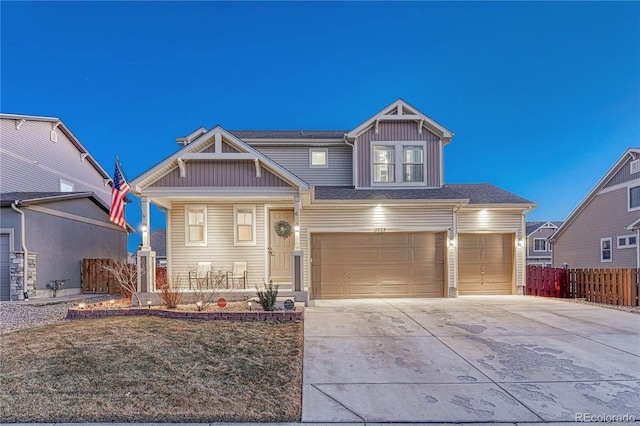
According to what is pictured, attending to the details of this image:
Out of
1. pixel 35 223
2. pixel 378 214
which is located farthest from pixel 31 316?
pixel 378 214

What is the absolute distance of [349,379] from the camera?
15.7 feet

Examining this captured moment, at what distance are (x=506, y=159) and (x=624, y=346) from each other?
148754mm

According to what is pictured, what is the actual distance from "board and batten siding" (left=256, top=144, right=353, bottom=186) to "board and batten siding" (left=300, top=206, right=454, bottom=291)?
189 cm

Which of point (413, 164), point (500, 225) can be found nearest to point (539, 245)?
point (500, 225)

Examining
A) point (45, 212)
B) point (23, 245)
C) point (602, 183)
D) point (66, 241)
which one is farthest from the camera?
point (602, 183)

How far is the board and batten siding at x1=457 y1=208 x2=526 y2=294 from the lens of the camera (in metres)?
12.8

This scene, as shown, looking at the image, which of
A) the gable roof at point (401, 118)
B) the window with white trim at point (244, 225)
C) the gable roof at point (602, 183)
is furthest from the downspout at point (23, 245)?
the gable roof at point (602, 183)

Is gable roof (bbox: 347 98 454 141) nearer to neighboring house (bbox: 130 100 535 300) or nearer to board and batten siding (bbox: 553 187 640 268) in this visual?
neighboring house (bbox: 130 100 535 300)

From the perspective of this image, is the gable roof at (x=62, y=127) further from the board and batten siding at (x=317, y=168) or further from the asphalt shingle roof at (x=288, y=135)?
the board and batten siding at (x=317, y=168)

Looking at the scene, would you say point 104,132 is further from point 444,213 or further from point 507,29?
point 444,213

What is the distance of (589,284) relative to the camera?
39.4ft

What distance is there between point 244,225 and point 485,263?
875 cm

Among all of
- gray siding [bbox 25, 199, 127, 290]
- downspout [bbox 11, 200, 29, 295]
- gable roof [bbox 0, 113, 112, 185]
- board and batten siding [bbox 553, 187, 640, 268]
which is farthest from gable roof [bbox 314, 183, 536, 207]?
gable roof [bbox 0, 113, 112, 185]

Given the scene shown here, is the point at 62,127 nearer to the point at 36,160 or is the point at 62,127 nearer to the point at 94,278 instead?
the point at 36,160
